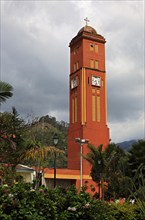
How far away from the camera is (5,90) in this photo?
1327 centimetres

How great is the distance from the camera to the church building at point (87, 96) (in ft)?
139

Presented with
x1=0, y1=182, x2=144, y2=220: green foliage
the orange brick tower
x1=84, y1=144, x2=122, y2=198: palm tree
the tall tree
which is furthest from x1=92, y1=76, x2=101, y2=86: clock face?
x1=0, y1=182, x2=144, y2=220: green foliage

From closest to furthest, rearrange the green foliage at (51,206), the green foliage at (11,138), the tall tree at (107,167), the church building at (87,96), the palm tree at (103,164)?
1. the green foliage at (51,206)
2. the green foliage at (11,138)
3. the tall tree at (107,167)
4. the palm tree at (103,164)
5. the church building at (87,96)

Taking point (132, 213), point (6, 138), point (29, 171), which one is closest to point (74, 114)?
point (29, 171)

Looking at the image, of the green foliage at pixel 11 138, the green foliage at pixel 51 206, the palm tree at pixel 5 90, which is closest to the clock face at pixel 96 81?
the green foliage at pixel 11 138

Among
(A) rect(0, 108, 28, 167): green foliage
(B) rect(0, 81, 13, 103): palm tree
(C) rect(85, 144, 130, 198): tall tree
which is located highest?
(B) rect(0, 81, 13, 103): palm tree

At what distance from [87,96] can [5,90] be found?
3090cm

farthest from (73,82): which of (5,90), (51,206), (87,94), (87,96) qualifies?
(51,206)

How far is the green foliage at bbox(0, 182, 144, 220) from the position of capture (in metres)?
6.32

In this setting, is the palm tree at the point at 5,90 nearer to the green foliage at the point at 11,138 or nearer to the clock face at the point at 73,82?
Result: the green foliage at the point at 11,138

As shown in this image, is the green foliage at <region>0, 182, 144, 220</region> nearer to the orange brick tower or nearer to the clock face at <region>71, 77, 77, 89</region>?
the orange brick tower

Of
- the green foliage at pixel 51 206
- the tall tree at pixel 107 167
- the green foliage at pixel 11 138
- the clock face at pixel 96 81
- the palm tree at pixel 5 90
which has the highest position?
the clock face at pixel 96 81

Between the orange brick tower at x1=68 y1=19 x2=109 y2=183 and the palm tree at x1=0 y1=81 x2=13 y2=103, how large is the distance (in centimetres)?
2814

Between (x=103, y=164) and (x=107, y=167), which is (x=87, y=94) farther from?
(x=103, y=164)
